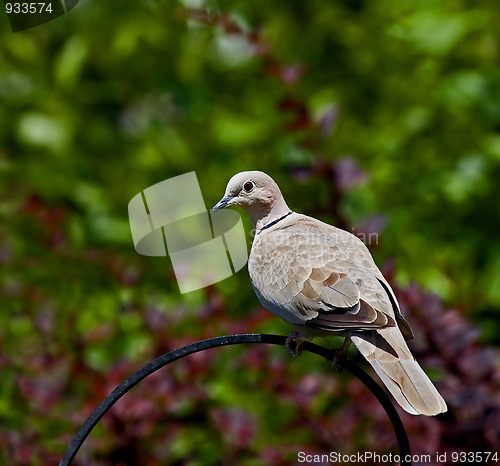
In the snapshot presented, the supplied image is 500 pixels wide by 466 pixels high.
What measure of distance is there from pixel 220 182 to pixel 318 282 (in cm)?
183

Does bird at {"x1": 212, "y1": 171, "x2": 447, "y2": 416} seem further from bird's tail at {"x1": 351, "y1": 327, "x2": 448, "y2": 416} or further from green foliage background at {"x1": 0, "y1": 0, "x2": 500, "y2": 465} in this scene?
green foliage background at {"x1": 0, "y1": 0, "x2": 500, "y2": 465}

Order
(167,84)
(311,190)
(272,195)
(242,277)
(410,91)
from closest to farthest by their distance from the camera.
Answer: (272,195) < (311,190) < (242,277) < (410,91) < (167,84)

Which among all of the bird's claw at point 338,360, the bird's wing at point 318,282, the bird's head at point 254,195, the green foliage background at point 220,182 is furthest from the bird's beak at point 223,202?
the green foliage background at point 220,182

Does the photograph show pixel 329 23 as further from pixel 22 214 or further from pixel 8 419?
pixel 8 419

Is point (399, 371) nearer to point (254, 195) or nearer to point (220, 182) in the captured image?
point (254, 195)

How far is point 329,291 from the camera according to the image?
189 cm

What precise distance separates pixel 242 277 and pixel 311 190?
56 cm

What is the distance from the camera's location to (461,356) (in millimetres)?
2633

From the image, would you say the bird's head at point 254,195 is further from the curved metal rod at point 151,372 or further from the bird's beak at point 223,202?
the curved metal rod at point 151,372

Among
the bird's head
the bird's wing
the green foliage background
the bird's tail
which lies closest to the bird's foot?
the bird's wing

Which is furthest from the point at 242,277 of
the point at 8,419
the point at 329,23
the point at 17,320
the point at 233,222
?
the point at 329,23

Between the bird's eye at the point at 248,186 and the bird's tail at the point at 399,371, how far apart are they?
0.53 meters

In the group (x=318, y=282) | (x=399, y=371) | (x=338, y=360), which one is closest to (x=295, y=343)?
(x=338, y=360)

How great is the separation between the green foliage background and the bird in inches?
29.6
